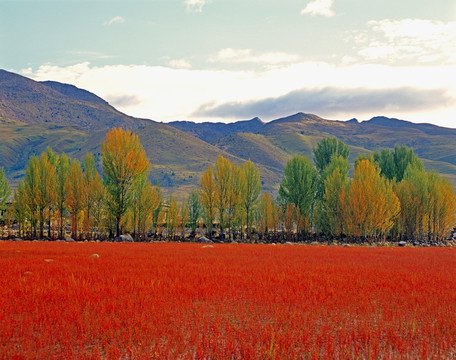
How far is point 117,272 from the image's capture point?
1783 cm

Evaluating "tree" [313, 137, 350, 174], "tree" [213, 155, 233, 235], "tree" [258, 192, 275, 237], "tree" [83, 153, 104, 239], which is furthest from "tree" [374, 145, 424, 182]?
"tree" [83, 153, 104, 239]

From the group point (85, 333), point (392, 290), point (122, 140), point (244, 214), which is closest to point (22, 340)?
point (85, 333)

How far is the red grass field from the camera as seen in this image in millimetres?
7968

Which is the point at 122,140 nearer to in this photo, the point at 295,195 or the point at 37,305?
the point at 295,195

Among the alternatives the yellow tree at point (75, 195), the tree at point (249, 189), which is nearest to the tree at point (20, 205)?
the yellow tree at point (75, 195)

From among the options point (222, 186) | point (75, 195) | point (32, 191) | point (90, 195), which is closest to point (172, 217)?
point (222, 186)

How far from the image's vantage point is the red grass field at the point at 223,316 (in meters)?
7.97

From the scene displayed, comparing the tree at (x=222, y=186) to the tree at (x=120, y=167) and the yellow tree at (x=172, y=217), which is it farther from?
the tree at (x=120, y=167)

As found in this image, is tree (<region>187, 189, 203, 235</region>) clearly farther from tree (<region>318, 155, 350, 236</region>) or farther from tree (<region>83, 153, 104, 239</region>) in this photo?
tree (<region>318, 155, 350, 236</region>)

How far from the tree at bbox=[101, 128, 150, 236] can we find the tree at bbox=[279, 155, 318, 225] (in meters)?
23.7

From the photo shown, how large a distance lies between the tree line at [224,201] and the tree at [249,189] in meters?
0.16

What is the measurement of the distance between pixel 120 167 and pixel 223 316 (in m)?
42.3

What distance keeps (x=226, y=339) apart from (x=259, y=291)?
5377 millimetres

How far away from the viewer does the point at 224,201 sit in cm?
5678
